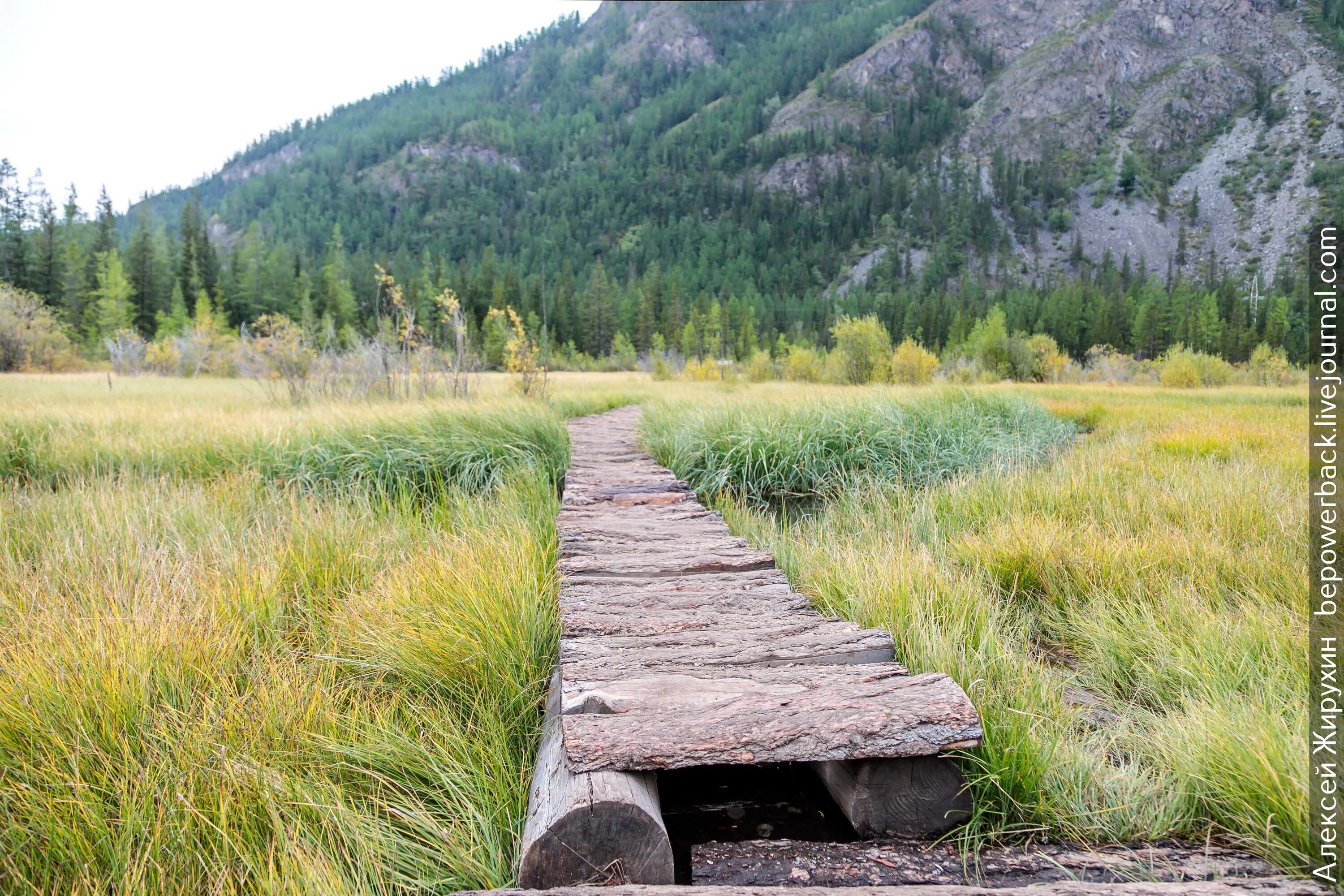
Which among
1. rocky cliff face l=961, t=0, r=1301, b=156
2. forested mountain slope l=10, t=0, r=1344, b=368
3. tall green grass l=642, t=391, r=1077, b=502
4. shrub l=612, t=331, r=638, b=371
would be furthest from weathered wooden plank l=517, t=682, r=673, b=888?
rocky cliff face l=961, t=0, r=1301, b=156

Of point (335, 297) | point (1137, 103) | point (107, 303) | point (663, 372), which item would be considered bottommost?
point (663, 372)

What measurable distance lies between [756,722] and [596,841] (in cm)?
44

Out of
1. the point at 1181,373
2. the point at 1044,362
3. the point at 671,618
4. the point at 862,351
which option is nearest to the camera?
the point at 671,618

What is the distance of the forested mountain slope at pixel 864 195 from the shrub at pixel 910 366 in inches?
1261

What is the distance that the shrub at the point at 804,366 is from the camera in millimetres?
21734

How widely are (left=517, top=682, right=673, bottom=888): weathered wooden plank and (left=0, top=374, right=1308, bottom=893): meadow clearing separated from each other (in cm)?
18

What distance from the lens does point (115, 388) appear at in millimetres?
12359

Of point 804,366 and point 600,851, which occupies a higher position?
point 804,366

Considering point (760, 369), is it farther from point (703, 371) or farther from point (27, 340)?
point (27, 340)

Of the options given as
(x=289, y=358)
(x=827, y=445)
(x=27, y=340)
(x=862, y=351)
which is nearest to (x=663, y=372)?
(x=862, y=351)

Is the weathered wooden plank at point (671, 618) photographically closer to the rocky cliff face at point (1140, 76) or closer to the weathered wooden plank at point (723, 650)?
the weathered wooden plank at point (723, 650)

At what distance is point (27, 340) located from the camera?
15484 millimetres

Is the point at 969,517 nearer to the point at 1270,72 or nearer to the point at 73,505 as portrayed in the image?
the point at 73,505

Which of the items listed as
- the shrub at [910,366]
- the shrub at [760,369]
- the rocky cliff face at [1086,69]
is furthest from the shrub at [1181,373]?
the rocky cliff face at [1086,69]
